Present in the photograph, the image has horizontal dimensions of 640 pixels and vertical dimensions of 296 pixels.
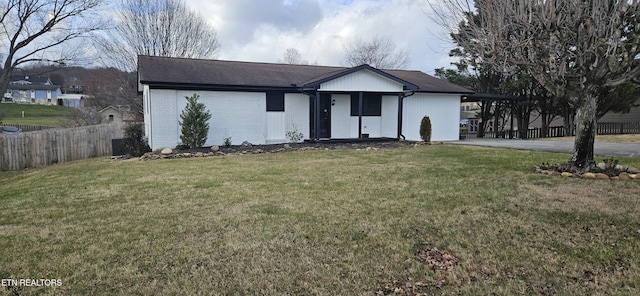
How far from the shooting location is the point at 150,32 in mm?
26750

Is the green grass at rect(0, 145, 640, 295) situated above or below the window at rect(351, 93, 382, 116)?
below

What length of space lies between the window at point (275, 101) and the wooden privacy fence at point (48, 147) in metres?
7.39

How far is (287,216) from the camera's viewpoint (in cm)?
478

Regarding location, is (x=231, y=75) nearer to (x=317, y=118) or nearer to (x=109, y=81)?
(x=317, y=118)

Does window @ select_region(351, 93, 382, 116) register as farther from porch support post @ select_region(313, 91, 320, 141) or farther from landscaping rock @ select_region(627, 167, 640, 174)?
landscaping rock @ select_region(627, 167, 640, 174)

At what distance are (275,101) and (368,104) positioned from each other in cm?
431

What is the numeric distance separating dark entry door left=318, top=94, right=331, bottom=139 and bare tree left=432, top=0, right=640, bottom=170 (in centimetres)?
861

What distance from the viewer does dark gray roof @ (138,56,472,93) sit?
13.3 metres

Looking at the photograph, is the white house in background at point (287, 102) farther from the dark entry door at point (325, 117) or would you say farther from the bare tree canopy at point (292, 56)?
the bare tree canopy at point (292, 56)

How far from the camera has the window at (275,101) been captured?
585 inches

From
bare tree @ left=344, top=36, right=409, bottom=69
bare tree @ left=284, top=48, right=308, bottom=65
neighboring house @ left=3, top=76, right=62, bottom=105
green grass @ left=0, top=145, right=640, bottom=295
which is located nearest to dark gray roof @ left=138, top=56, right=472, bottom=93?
green grass @ left=0, top=145, right=640, bottom=295

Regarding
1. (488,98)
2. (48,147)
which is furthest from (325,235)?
(488,98)

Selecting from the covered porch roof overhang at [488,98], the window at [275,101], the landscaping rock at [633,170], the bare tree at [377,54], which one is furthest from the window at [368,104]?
the bare tree at [377,54]

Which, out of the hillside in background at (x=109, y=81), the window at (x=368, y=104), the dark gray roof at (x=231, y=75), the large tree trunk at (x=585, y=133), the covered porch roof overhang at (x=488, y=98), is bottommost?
the large tree trunk at (x=585, y=133)
